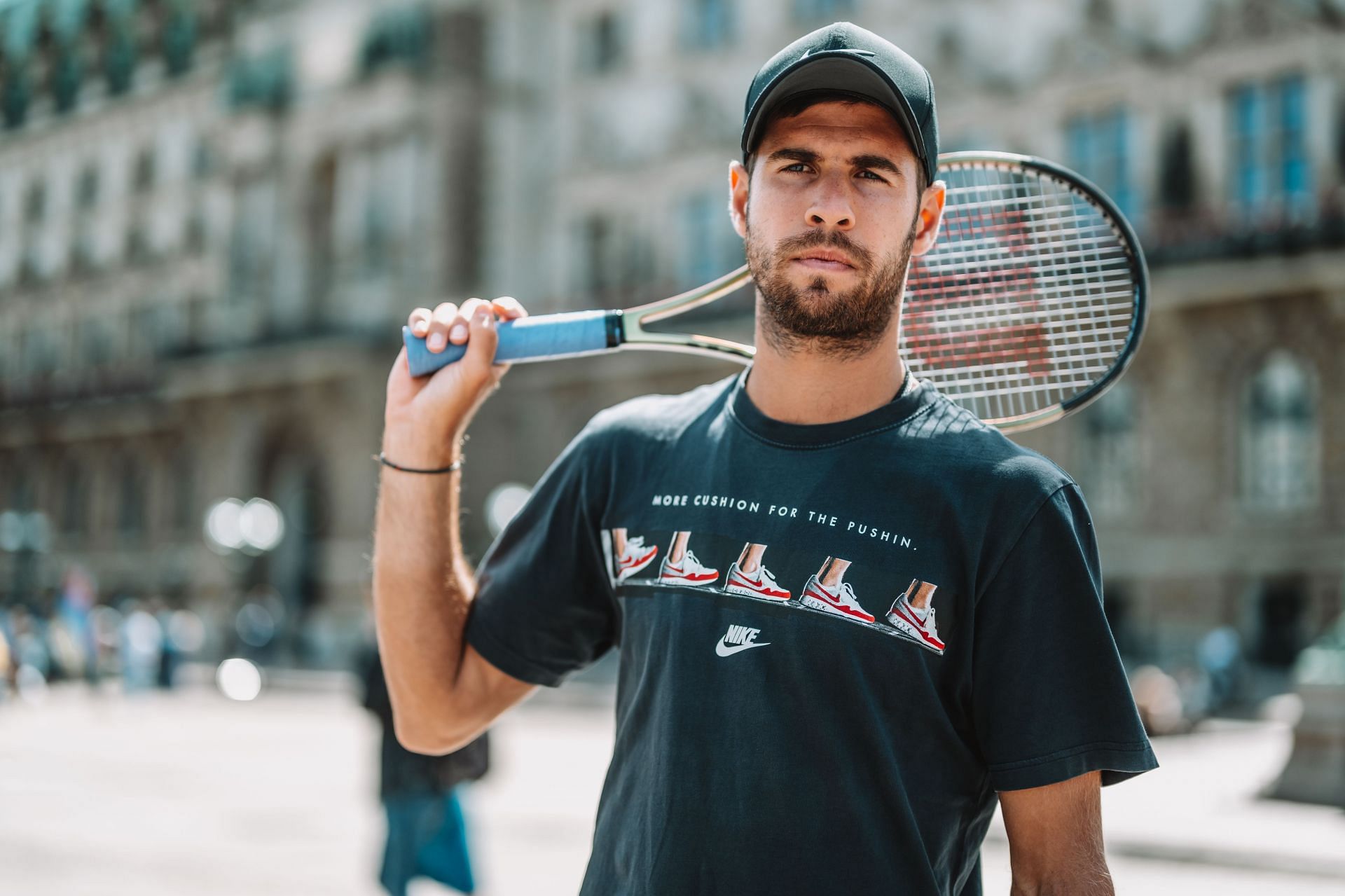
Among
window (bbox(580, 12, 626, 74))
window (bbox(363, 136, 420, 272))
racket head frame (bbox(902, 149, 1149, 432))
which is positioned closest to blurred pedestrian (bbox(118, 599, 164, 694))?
window (bbox(363, 136, 420, 272))

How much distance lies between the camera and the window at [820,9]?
36.5 m

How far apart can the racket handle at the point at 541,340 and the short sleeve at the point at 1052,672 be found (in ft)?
3.14

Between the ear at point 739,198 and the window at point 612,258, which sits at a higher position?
the window at point 612,258

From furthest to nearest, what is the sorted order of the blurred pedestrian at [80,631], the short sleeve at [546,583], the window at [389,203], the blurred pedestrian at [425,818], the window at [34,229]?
the window at [34,229] < the window at [389,203] < the blurred pedestrian at [80,631] < the blurred pedestrian at [425,818] < the short sleeve at [546,583]

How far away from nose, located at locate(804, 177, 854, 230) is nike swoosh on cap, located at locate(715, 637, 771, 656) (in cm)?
67

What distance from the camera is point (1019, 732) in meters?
2.23

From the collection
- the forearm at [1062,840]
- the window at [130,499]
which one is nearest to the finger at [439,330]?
the forearm at [1062,840]

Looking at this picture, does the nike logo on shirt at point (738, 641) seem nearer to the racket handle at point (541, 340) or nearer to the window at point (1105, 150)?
the racket handle at point (541, 340)

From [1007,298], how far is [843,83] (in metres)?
1.08

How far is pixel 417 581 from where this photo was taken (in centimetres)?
275

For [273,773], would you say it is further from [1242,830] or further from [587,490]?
[587,490]

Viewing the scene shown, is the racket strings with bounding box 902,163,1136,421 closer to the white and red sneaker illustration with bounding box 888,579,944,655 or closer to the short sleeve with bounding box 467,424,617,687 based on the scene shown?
the short sleeve with bounding box 467,424,617,687

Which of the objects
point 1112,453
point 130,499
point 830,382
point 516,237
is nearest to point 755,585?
point 830,382

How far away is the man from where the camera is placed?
223cm
